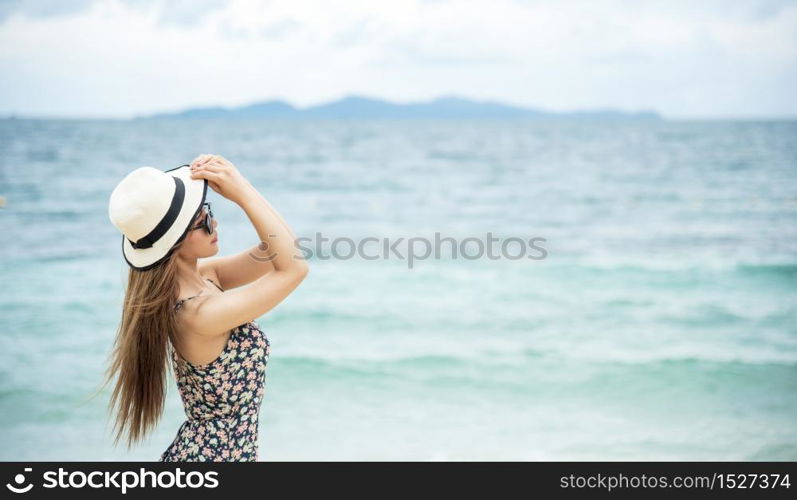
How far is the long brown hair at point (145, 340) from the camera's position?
2.46 m

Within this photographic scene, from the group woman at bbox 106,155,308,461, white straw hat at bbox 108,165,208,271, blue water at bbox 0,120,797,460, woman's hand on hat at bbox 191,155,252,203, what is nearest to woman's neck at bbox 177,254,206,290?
woman at bbox 106,155,308,461

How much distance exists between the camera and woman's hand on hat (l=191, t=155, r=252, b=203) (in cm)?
239

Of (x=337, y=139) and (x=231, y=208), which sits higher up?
(x=337, y=139)

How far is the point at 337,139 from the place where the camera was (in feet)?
162

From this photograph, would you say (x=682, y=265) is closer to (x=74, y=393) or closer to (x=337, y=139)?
(x=74, y=393)

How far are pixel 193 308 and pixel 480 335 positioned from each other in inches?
278

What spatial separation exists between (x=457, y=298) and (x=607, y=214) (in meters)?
9.53

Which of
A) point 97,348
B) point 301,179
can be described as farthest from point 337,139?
point 97,348

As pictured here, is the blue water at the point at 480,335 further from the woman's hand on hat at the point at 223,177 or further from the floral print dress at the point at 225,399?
the woman's hand on hat at the point at 223,177
